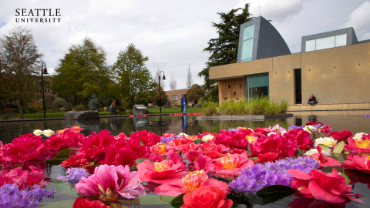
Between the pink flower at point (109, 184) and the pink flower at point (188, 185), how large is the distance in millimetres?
130

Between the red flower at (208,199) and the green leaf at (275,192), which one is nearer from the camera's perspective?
the red flower at (208,199)

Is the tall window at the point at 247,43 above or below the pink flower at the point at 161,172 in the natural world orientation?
above

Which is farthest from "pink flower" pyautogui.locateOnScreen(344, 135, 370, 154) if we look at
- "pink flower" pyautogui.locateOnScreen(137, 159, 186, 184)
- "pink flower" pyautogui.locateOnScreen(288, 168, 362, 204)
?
"pink flower" pyautogui.locateOnScreen(137, 159, 186, 184)

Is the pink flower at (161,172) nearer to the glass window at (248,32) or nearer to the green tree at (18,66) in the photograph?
the green tree at (18,66)

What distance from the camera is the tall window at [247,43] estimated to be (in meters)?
24.8

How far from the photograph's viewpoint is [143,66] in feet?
118

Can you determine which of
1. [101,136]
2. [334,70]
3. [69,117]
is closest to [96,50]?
[69,117]

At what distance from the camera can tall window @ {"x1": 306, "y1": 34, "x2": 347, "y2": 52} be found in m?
22.2

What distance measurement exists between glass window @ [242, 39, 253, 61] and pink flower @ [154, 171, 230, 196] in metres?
25.1

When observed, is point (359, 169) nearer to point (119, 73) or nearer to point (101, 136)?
point (101, 136)

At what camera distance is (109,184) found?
92 cm

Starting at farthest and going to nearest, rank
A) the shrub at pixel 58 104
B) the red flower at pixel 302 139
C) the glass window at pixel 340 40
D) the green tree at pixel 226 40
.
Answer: the shrub at pixel 58 104, the green tree at pixel 226 40, the glass window at pixel 340 40, the red flower at pixel 302 139

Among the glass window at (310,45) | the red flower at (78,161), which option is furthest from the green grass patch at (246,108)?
the glass window at (310,45)

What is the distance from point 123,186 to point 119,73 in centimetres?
3545
